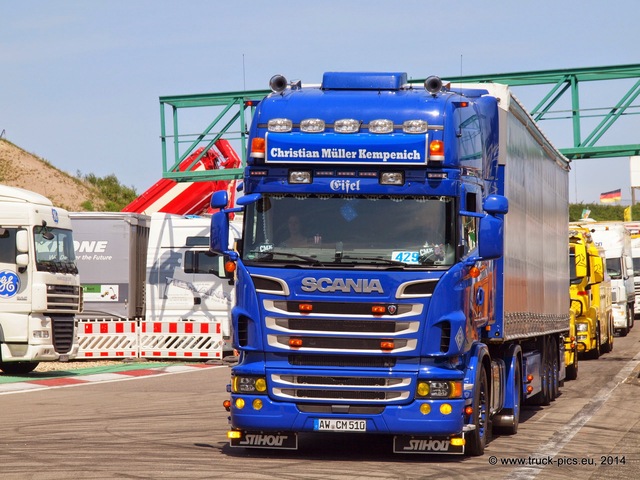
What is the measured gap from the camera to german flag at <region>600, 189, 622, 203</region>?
12812 centimetres

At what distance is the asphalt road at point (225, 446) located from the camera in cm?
1123

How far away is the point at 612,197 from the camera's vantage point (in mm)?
129500

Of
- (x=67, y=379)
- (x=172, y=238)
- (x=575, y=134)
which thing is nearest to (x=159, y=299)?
(x=172, y=238)

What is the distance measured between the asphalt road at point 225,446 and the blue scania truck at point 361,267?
398 mm

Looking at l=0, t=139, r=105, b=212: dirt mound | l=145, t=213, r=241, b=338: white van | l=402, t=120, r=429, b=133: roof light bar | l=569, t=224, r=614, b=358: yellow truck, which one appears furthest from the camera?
l=0, t=139, r=105, b=212: dirt mound

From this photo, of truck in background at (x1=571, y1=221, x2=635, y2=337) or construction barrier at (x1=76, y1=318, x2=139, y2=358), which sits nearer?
construction barrier at (x1=76, y1=318, x2=139, y2=358)

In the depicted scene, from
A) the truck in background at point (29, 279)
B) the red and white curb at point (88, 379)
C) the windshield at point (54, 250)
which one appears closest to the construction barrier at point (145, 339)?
the red and white curb at point (88, 379)

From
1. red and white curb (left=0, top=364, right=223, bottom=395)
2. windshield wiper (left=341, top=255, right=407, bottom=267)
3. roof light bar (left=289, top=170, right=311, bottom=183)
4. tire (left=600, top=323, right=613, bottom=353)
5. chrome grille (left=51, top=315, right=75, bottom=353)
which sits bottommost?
tire (left=600, top=323, right=613, bottom=353)

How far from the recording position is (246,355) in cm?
1195

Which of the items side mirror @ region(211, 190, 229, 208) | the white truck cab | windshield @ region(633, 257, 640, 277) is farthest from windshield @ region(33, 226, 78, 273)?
windshield @ region(633, 257, 640, 277)

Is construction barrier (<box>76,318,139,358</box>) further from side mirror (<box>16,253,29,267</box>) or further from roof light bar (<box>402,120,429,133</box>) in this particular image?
roof light bar (<box>402,120,429,133</box>)

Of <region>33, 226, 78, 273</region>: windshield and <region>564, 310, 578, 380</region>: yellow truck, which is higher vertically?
<region>33, 226, 78, 273</region>: windshield

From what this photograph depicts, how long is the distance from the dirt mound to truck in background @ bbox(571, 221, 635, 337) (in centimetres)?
3120

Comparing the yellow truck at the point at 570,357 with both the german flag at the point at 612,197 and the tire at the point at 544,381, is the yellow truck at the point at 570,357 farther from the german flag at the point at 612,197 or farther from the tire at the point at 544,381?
the german flag at the point at 612,197
